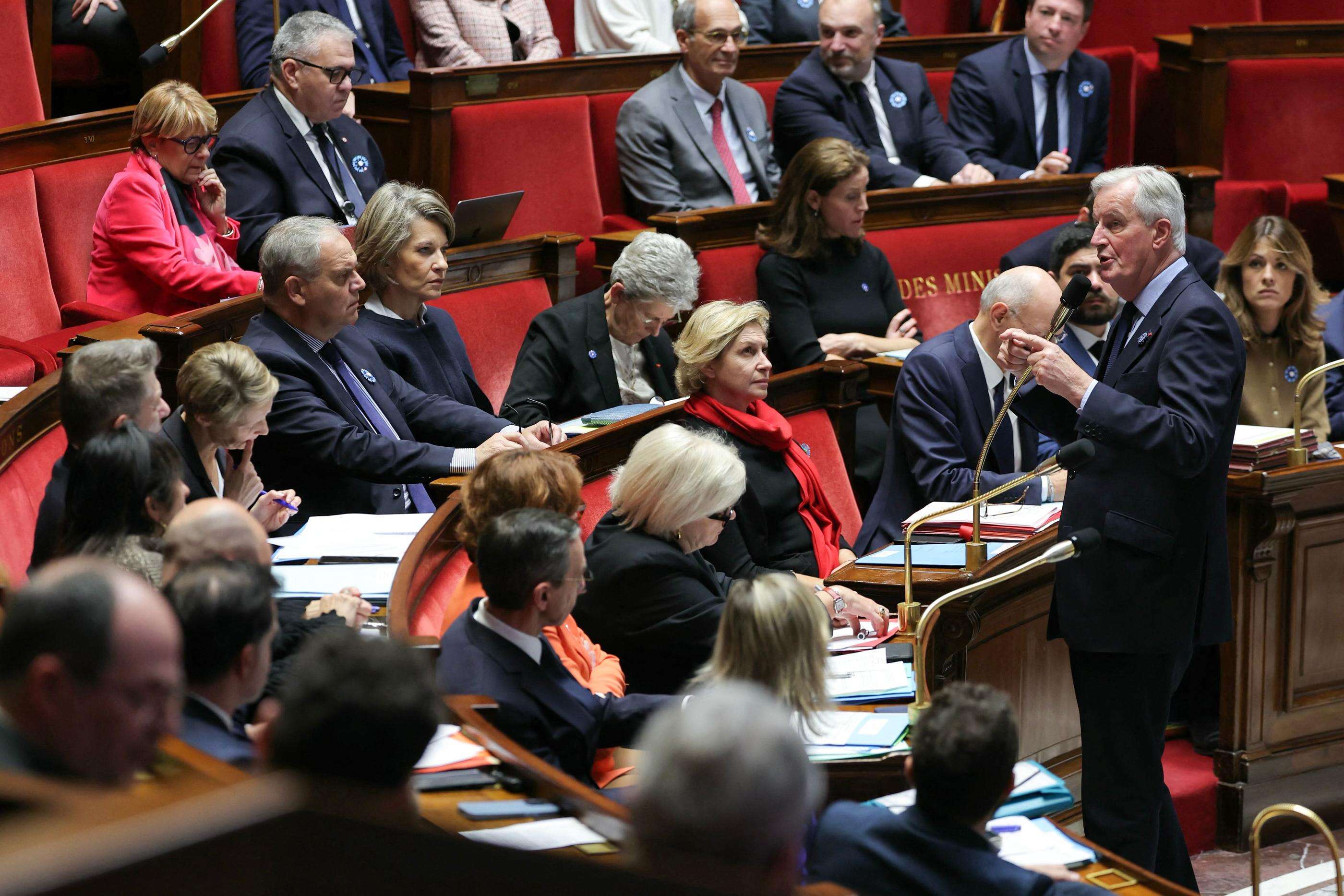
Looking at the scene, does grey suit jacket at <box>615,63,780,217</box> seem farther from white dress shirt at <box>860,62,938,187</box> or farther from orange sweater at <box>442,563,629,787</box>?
orange sweater at <box>442,563,629,787</box>

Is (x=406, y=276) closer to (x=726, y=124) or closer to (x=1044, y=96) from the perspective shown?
(x=726, y=124)

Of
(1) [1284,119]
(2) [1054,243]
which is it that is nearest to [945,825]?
(2) [1054,243]

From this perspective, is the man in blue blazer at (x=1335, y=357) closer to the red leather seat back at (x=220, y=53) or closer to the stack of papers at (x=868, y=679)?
the stack of papers at (x=868, y=679)

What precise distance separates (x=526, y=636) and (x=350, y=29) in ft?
9.90

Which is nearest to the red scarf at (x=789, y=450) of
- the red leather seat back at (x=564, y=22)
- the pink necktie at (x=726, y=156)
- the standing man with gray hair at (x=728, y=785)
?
the pink necktie at (x=726, y=156)

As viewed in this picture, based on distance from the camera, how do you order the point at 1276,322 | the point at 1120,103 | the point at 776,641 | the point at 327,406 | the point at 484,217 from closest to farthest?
the point at 776,641
the point at 327,406
the point at 484,217
the point at 1276,322
the point at 1120,103

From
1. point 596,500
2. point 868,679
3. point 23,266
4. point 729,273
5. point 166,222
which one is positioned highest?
point 166,222

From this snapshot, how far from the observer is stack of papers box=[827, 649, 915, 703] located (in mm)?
2207

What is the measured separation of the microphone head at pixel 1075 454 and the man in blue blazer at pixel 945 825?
2.30ft

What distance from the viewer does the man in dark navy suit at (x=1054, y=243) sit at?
3967 millimetres

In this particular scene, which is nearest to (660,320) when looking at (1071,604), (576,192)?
(576,192)

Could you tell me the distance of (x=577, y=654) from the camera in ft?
7.32

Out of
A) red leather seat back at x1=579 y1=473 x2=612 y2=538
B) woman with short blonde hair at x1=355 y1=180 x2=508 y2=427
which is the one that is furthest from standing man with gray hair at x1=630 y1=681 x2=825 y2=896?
woman with short blonde hair at x1=355 y1=180 x2=508 y2=427

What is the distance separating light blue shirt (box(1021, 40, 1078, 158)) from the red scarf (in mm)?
2250
